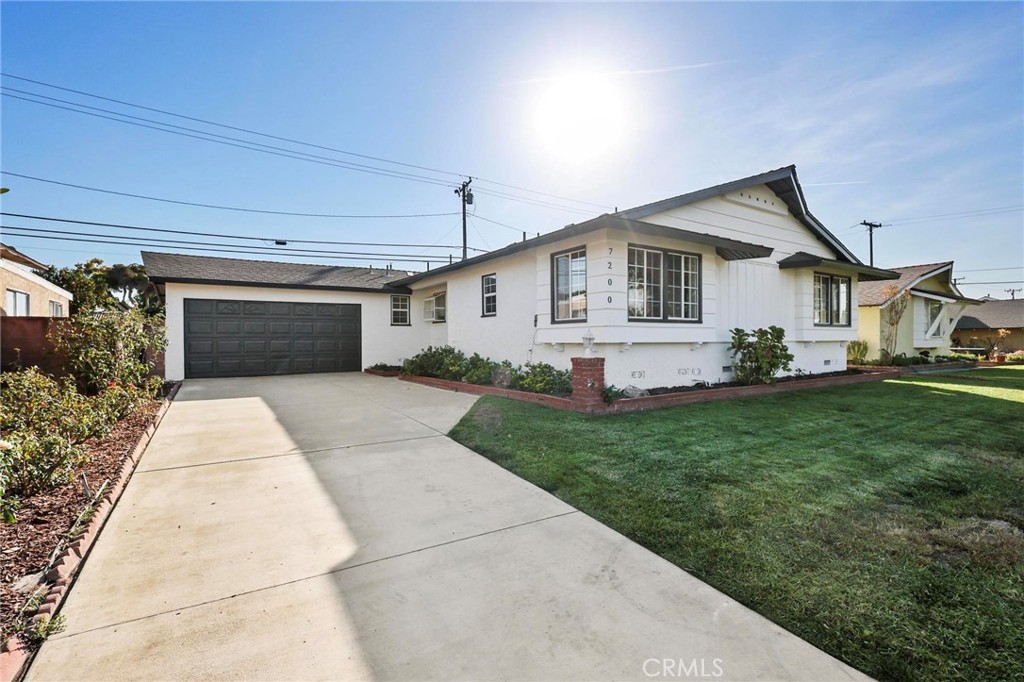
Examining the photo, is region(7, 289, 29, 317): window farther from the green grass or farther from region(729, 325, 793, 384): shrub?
region(729, 325, 793, 384): shrub

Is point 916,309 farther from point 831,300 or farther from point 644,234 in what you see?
point 644,234

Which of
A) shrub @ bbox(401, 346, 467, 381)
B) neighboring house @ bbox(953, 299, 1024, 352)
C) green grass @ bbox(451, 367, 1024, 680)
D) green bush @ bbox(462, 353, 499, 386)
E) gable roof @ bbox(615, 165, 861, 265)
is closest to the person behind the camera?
green grass @ bbox(451, 367, 1024, 680)

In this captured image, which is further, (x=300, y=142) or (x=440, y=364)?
(x=300, y=142)

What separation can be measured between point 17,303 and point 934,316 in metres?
33.7

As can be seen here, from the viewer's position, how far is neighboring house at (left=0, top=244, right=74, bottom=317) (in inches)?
521

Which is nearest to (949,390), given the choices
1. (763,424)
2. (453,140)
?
(763,424)

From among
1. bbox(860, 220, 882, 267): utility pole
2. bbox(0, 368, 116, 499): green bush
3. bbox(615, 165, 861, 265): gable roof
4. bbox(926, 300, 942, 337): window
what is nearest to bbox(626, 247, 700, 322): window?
bbox(615, 165, 861, 265): gable roof

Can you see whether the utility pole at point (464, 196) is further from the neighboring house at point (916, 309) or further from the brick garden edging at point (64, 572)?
the brick garden edging at point (64, 572)

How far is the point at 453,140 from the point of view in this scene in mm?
14734

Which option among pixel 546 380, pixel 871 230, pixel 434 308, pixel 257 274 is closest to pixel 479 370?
pixel 546 380

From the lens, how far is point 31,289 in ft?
49.1

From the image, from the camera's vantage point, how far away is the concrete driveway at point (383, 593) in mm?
1834

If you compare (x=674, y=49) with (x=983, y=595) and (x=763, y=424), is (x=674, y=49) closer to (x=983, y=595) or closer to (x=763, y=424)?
(x=763, y=424)

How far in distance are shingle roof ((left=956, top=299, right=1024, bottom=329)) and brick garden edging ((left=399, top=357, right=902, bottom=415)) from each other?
30443mm
